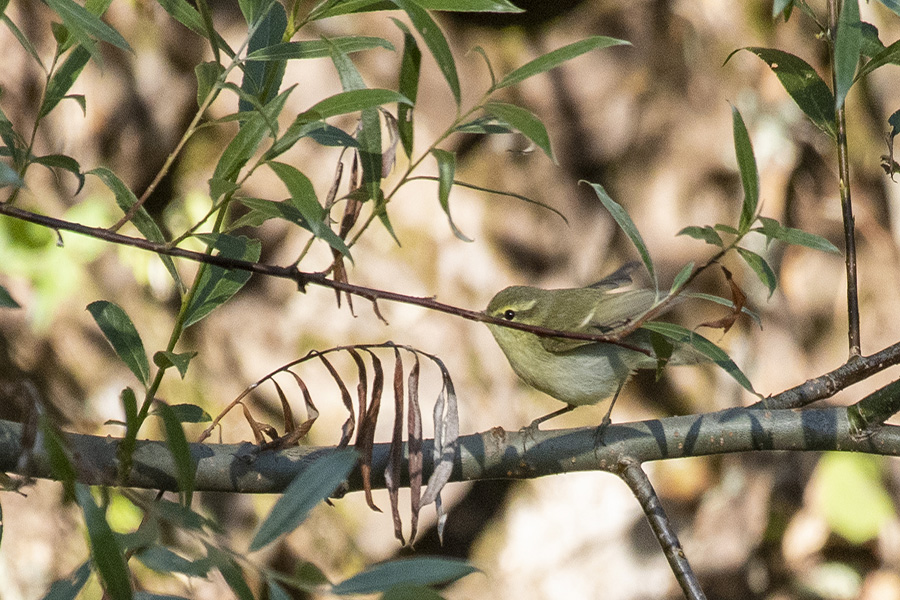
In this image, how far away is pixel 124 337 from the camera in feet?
3.68

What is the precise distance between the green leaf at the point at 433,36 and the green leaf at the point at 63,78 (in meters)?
0.48

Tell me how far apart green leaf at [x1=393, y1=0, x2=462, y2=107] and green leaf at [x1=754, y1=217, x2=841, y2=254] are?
1.22ft

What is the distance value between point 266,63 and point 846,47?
676 millimetres

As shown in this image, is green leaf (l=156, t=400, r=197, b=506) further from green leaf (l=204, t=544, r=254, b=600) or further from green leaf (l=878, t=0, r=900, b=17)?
green leaf (l=878, t=0, r=900, b=17)

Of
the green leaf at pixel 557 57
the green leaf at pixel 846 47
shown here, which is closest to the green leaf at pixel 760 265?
the green leaf at pixel 846 47

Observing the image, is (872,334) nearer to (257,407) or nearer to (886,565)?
(886,565)

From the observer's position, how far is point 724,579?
13.3ft

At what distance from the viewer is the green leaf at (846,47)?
2.86ft

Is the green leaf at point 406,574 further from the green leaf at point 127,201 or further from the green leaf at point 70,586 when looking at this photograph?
the green leaf at point 127,201

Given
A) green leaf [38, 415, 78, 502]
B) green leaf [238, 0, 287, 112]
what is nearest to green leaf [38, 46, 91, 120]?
green leaf [238, 0, 287, 112]

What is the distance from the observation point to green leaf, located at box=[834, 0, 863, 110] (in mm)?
873

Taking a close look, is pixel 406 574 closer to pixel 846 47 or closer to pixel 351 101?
pixel 351 101

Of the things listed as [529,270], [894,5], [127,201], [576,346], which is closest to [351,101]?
[127,201]

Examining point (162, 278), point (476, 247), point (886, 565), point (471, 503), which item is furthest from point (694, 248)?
point (162, 278)
